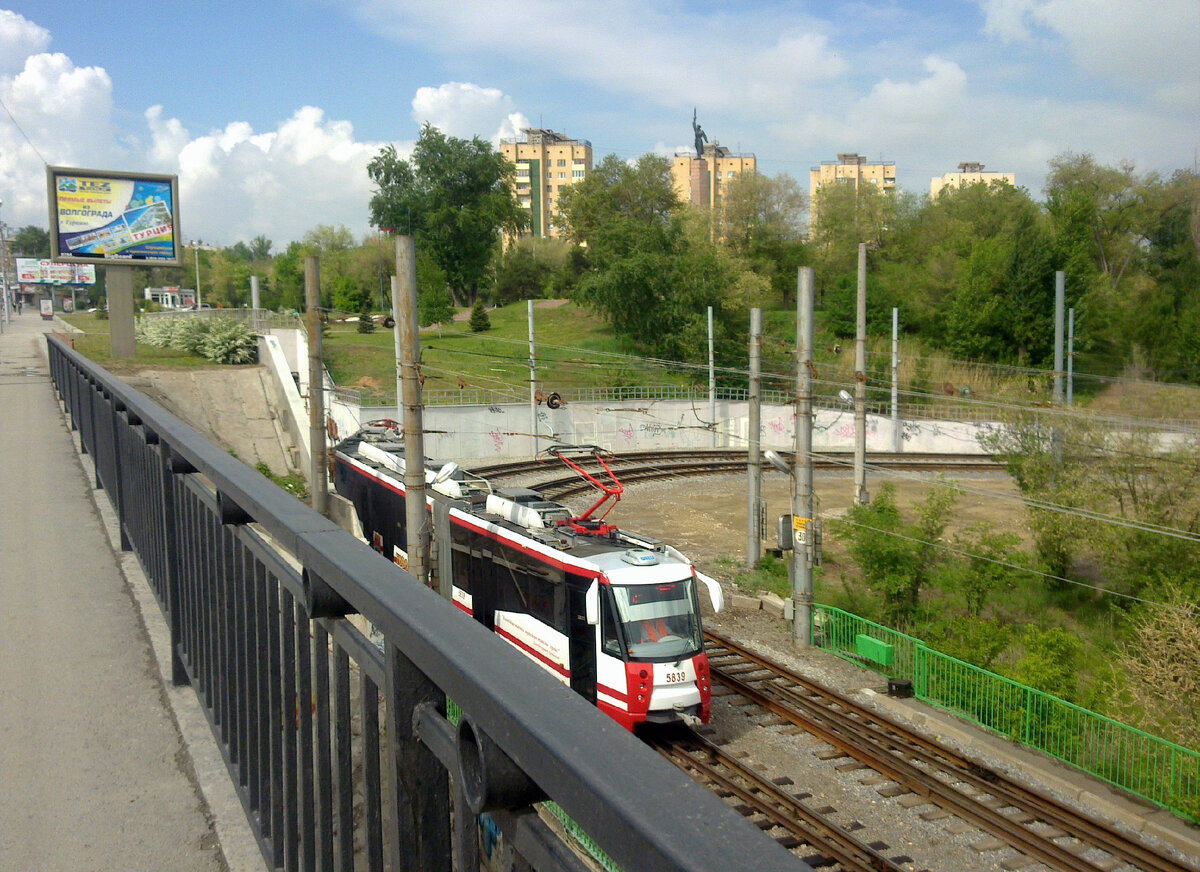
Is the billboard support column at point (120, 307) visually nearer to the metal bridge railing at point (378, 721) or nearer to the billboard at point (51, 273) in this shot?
the metal bridge railing at point (378, 721)

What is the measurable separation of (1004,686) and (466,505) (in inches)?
337

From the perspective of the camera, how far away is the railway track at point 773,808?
9.11 metres

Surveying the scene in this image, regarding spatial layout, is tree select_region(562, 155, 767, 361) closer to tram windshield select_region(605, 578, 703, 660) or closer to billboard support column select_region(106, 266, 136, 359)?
billboard support column select_region(106, 266, 136, 359)

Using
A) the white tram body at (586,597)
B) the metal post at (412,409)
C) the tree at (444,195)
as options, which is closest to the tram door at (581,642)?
the white tram body at (586,597)

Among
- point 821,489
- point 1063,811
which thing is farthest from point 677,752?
point 821,489

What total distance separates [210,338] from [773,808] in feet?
99.4

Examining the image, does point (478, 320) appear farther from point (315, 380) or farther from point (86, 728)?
point (86, 728)

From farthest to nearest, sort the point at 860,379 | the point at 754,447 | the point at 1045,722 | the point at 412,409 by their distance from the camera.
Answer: the point at 860,379 → the point at 754,447 → the point at 412,409 → the point at 1045,722

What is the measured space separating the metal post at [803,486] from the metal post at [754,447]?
3045 millimetres

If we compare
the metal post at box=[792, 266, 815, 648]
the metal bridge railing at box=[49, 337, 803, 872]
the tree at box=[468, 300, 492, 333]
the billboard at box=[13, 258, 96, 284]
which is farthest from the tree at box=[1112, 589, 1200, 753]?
the billboard at box=[13, 258, 96, 284]

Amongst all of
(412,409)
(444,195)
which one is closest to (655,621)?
(412,409)

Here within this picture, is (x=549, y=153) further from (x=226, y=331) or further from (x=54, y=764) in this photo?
(x=54, y=764)

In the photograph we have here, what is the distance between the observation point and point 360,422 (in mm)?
33656

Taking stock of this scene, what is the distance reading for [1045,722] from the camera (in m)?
12.8
